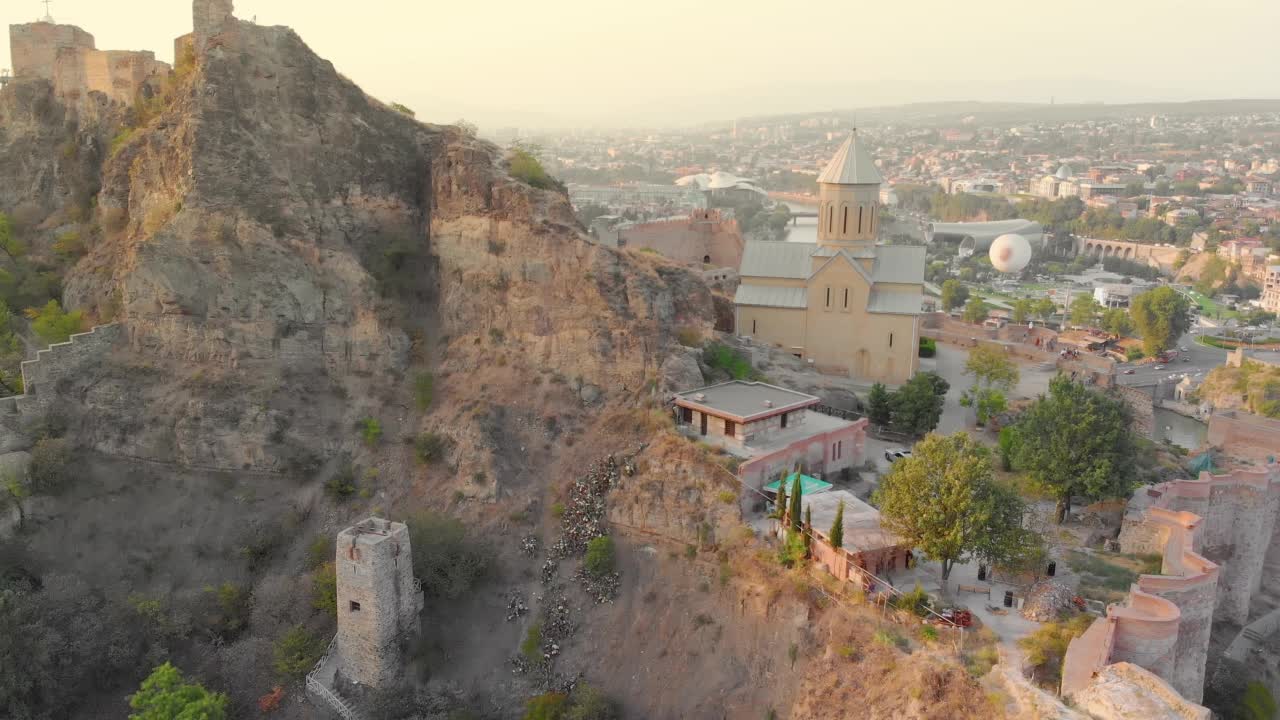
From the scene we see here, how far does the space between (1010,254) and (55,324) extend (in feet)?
228

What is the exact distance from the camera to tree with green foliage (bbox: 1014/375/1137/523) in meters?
22.0

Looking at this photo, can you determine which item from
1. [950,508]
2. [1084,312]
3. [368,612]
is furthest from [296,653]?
[1084,312]

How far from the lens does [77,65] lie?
98.8 feet

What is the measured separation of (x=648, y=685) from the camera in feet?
62.7

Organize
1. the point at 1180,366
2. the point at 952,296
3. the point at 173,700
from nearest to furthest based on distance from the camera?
the point at 173,700, the point at 1180,366, the point at 952,296

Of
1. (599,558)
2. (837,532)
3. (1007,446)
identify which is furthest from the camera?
(1007,446)

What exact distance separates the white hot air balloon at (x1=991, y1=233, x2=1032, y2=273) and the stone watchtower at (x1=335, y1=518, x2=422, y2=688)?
67.9m

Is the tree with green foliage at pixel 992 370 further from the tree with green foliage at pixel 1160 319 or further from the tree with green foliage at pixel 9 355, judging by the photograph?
the tree with green foliage at pixel 9 355

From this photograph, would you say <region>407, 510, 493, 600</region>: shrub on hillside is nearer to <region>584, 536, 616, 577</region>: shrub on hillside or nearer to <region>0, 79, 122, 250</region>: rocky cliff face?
<region>584, 536, 616, 577</region>: shrub on hillside

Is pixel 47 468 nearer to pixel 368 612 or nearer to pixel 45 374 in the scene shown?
pixel 45 374

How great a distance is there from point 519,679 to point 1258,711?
15.4 meters

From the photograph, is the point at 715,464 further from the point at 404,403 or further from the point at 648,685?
the point at 404,403

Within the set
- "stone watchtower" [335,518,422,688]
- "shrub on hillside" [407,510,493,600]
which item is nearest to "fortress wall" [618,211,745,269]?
"shrub on hillside" [407,510,493,600]

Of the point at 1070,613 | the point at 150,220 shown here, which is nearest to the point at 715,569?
the point at 1070,613
